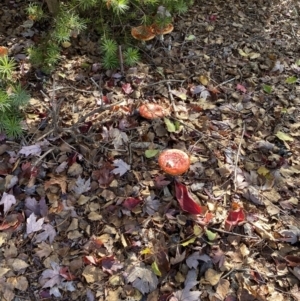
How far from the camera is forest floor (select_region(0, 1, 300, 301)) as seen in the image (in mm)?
2113

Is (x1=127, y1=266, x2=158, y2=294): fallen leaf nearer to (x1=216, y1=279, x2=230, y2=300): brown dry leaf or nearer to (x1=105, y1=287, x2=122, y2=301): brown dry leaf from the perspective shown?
(x1=105, y1=287, x2=122, y2=301): brown dry leaf

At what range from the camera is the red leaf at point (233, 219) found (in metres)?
2.26

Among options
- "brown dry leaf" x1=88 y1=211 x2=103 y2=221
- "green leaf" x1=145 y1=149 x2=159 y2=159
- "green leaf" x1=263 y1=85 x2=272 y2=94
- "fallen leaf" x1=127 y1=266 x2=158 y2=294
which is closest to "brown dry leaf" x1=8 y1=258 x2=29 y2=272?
"brown dry leaf" x1=88 y1=211 x2=103 y2=221

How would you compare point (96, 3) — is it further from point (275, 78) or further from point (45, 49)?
point (275, 78)

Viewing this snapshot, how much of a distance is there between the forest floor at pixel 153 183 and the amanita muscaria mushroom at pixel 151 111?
6cm

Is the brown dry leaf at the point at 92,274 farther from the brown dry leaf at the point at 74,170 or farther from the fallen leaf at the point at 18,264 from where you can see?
the brown dry leaf at the point at 74,170

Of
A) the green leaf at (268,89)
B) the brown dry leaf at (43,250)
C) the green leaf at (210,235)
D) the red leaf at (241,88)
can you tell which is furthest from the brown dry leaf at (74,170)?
the green leaf at (268,89)

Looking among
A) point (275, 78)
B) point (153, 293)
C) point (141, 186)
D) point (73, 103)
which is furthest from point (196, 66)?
point (153, 293)

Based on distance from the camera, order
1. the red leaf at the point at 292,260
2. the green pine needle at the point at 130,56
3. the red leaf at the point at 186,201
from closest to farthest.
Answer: the red leaf at the point at 292,260, the red leaf at the point at 186,201, the green pine needle at the point at 130,56

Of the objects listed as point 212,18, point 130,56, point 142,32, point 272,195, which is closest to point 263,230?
point 272,195

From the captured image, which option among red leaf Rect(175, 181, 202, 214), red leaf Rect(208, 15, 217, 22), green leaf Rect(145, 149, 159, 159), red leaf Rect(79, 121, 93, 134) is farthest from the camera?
red leaf Rect(208, 15, 217, 22)

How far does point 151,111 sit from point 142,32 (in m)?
0.76

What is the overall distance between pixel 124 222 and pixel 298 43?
8.71 ft

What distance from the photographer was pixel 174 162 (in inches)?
92.5
